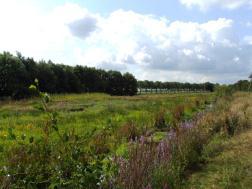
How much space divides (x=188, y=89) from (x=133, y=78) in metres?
73.1

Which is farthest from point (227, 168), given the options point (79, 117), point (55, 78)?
point (55, 78)

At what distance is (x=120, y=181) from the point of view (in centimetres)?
496

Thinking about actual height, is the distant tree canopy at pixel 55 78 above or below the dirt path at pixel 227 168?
above

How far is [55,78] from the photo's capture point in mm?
58469

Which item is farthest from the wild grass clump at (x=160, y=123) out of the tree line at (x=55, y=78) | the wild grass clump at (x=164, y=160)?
the tree line at (x=55, y=78)

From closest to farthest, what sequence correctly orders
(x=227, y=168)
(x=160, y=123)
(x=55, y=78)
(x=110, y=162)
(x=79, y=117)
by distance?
(x=110, y=162)
(x=227, y=168)
(x=160, y=123)
(x=79, y=117)
(x=55, y=78)

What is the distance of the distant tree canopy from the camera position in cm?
4994

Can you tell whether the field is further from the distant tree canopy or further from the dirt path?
the distant tree canopy

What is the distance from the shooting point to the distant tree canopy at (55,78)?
4994 centimetres

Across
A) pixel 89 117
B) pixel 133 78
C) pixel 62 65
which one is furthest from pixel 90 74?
pixel 89 117

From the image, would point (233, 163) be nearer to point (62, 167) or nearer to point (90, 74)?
point (62, 167)

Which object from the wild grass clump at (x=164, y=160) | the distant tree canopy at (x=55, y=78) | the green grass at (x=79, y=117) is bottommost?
the green grass at (x=79, y=117)

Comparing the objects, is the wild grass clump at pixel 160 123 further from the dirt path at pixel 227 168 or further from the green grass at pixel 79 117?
the dirt path at pixel 227 168

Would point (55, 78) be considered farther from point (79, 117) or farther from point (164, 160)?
point (164, 160)
